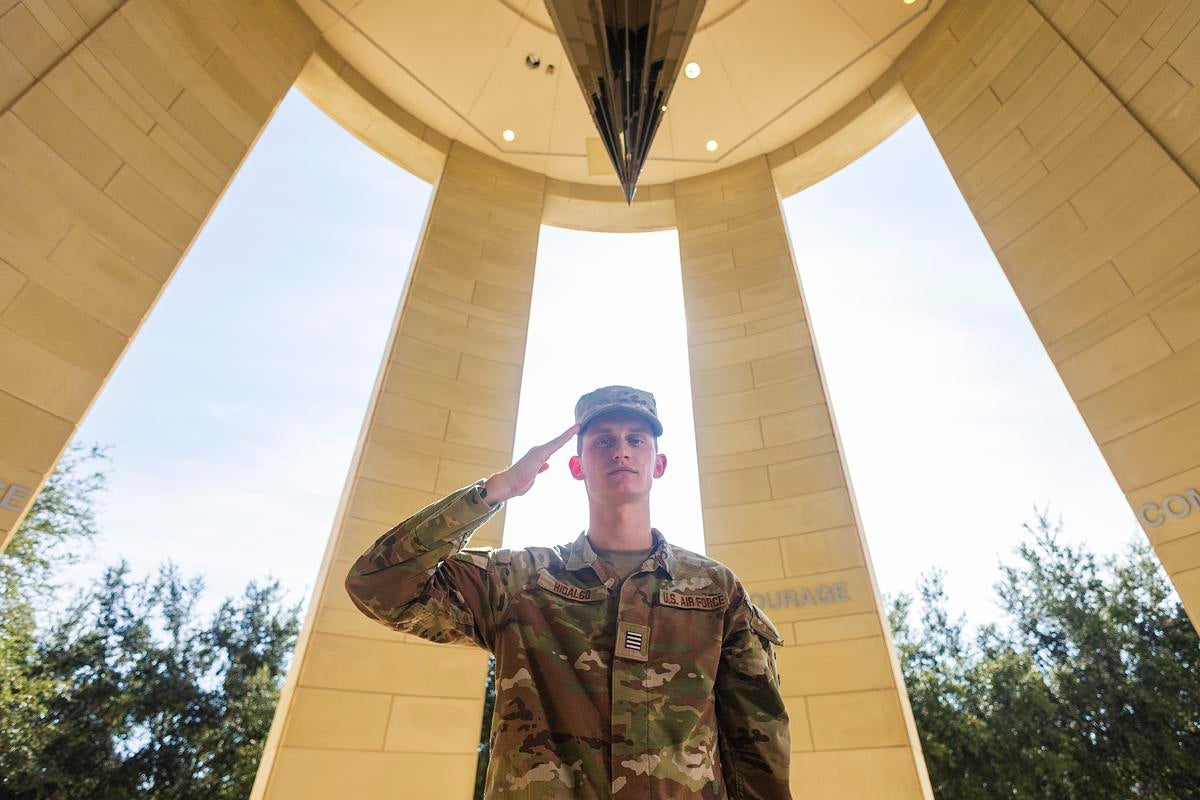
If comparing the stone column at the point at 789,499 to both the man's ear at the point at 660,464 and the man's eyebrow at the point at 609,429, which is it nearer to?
the man's ear at the point at 660,464

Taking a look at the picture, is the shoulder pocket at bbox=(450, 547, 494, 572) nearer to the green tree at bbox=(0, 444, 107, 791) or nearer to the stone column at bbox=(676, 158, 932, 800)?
the stone column at bbox=(676, 158, 932, 800)

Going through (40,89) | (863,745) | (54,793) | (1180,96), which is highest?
(1180,96)

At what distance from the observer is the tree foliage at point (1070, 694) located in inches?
434

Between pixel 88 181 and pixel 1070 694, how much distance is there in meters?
17.8

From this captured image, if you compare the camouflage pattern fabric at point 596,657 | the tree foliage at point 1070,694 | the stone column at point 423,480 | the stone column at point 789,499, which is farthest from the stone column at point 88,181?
the tree foliage at point 1070,694

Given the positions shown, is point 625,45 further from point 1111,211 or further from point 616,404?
point 1111,211

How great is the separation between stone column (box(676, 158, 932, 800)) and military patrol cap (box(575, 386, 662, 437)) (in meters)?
3.41

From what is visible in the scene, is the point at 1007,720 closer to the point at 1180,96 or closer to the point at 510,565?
the point at 1180,96

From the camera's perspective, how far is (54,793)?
1223 centimetres

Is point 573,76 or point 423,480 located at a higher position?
point 573,76

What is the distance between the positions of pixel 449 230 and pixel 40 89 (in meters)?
3.36

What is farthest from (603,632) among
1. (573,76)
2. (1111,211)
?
(573,76)

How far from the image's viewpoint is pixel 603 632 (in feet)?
4.91

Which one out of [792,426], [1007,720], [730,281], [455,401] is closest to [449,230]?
[455,401]
